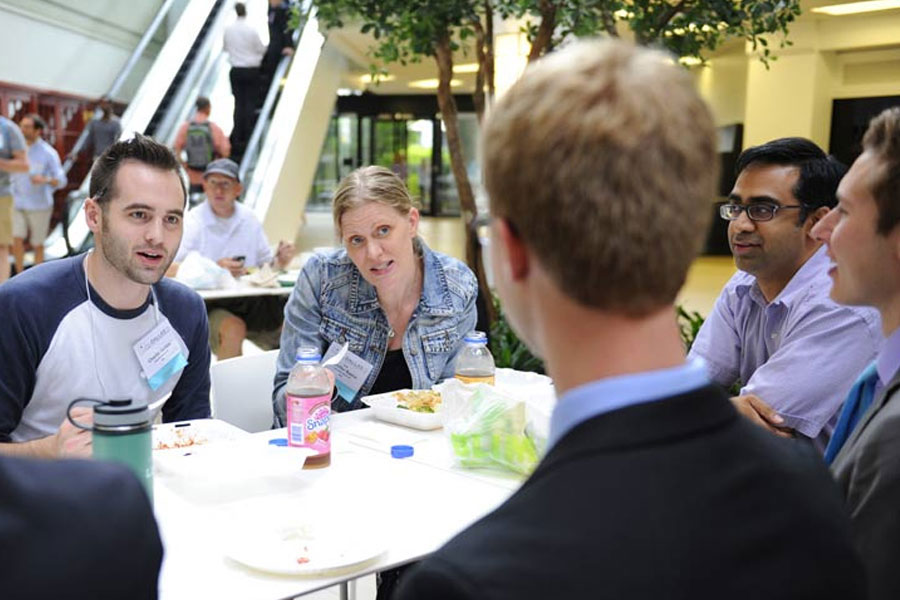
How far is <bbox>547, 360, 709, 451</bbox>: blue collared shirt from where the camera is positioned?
737 mm

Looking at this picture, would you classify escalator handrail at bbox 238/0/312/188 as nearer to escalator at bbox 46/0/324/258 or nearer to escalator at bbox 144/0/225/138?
escalator at bbox 46/0/324/258

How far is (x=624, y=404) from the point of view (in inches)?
28.9

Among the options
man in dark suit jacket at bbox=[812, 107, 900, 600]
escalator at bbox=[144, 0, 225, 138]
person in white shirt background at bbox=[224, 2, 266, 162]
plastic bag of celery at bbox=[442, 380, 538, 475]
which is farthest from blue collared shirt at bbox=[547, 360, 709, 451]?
person in white shirt background at bbox=[224, 2, 266, 162]

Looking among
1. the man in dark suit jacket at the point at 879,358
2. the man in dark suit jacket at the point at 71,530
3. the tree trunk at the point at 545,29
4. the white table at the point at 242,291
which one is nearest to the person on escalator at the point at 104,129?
the white table at the point at 242,291

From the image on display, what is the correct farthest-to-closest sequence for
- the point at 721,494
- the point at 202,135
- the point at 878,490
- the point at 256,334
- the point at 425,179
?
the point at 425,179, the point at 202,135, the point at 256,334, the point at 878,490, the point at 721,494

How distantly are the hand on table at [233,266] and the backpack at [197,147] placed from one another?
11.2ft

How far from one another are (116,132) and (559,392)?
9.64m

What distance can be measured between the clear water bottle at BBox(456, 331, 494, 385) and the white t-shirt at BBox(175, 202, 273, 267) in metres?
3.30

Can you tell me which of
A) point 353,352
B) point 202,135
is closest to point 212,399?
point 353,352

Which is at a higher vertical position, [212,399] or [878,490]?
[878,490]

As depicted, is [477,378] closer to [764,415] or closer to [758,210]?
[764,415]

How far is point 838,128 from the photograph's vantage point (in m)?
11.9

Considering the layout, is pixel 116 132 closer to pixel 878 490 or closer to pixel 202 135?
Answer: pixel 202 135

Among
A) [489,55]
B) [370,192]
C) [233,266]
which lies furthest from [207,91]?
[370,192]
